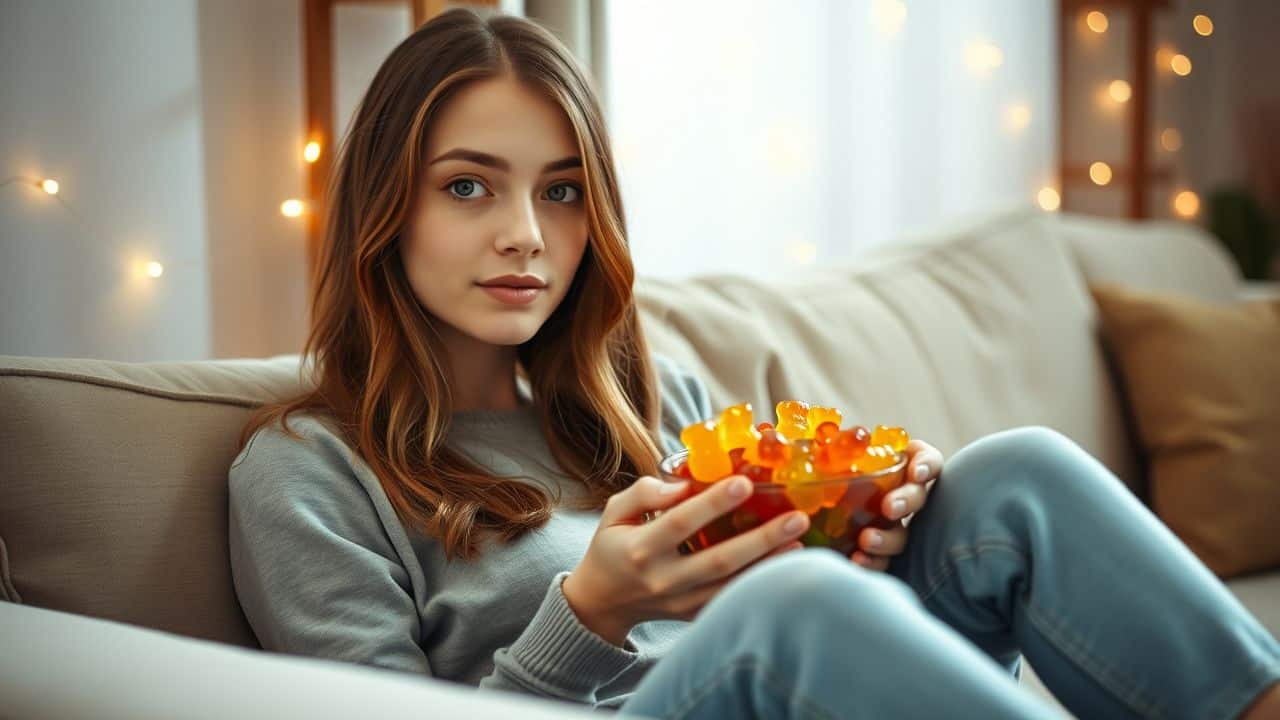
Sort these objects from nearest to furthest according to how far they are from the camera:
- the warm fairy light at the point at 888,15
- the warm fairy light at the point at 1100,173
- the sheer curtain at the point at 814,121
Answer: the sheer curtain at the point at 814,121 < the warm fairy light at the point at 888,15 < the warm fairy light at the point at 1100,173

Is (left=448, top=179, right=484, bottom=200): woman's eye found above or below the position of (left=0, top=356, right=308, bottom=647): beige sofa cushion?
above

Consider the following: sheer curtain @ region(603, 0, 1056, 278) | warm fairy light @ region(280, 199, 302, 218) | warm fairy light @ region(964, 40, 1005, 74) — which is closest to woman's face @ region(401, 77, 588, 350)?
warm fairy light @ region(280, 199, 302, 218)

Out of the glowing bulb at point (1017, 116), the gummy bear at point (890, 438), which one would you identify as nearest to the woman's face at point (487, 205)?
the gummy bear at point (890, 438)

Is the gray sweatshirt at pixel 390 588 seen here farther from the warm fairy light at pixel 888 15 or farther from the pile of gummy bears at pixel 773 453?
the warm fairy light at pixel 888 15

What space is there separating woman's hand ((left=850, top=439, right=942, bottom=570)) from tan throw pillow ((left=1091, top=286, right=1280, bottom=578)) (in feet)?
3.45

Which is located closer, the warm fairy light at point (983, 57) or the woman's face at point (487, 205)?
the woman's face at point (487, 205)

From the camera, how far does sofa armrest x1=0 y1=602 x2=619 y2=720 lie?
70 cm

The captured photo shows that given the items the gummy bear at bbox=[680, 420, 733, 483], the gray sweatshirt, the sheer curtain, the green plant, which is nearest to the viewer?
the gummy bear at bbox=[680, 420, 733, 483]

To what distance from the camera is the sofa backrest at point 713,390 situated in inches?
42.2

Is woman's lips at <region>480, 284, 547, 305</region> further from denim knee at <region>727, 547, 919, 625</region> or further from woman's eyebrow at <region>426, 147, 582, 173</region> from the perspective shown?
denim knee at <region>727, 547, 919, 625</region>

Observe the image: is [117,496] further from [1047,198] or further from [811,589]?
[1047,198]

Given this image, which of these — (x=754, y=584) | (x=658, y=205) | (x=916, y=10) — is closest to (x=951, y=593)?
(x=754, y=584)

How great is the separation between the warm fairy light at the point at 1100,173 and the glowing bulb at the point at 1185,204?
75 centimetres

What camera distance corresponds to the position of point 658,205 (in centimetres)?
233
